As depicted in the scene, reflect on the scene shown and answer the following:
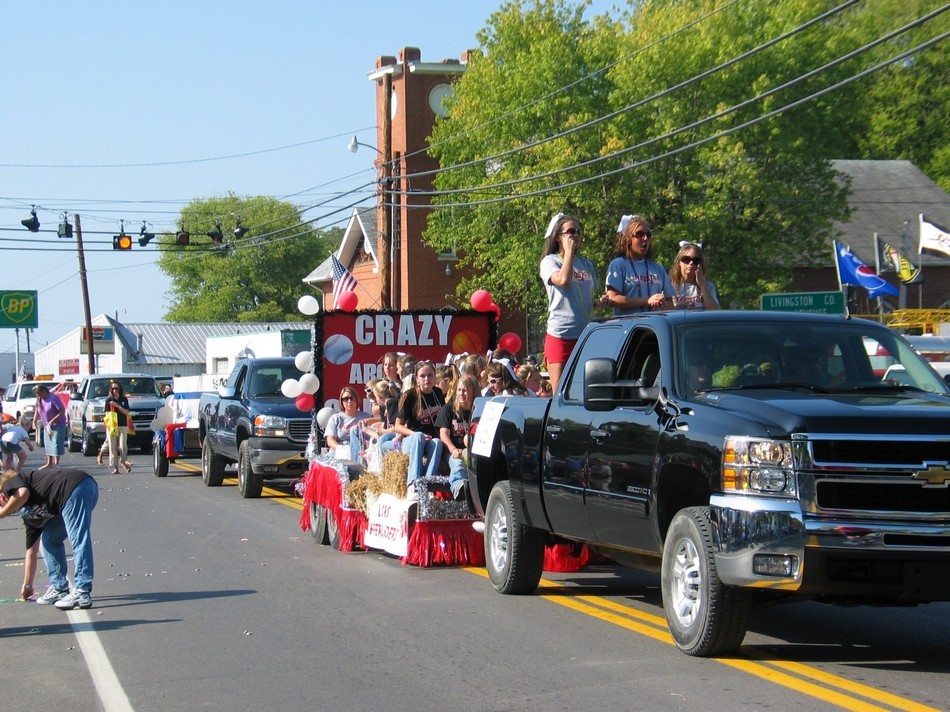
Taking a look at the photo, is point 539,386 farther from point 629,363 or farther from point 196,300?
point 196,300

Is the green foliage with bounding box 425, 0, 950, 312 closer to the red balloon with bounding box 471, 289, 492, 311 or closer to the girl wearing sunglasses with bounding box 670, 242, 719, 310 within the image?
the red balloon with bounding box 471, 289, 492, 311

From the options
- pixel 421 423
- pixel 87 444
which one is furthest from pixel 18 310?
pixel 421 423

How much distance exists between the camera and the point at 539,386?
1482 cm

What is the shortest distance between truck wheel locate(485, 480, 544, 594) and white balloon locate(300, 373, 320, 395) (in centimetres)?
696

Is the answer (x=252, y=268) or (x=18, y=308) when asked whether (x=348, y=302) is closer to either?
(x=18, y=308)

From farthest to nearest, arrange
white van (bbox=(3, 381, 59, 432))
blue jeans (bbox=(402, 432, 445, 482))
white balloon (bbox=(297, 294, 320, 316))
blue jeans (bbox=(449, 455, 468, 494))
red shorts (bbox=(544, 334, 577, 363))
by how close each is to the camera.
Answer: white van (bbox=(3, 381, 59, 432)) → white balloon (bbox=(297, 294, 320, 316)) → blue jeans (bbox=(402, 432, 445, 482)) → blue jeans (bbox=(449, 455, 468, 494)) → red shorts (bbox=(544, 334, 577, 363))

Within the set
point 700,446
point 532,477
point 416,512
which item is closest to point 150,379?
point 416,512

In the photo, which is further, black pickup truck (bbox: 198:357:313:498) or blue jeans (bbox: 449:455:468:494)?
black pickup truck (bbox: 198:357:313:498)

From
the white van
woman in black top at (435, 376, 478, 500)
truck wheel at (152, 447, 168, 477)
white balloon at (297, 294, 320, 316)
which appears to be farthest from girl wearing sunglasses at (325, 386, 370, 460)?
the white van

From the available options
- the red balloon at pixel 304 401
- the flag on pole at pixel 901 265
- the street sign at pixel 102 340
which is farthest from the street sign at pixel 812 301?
the street sign at pixel 102 340

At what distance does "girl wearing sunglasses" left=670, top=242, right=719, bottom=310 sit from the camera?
10344 mm

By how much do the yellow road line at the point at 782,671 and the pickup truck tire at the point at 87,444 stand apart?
26134mm

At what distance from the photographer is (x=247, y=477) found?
2045 cm

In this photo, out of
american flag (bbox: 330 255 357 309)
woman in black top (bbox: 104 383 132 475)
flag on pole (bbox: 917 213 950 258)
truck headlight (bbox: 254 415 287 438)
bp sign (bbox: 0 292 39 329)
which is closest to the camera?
american flag (bbox: 330 255 357 309)
